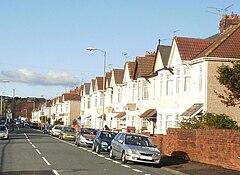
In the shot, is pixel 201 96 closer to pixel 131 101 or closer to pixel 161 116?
pixel 161 116

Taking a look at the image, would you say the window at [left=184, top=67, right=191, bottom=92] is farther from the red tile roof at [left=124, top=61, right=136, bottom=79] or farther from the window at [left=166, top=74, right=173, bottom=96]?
the red tile roof at [left=124, top=61, right=136, bottom=79]

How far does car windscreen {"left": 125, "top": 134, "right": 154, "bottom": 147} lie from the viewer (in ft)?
75.4

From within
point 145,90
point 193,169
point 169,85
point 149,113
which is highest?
point 145,90

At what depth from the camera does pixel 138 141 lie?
23.2 meters

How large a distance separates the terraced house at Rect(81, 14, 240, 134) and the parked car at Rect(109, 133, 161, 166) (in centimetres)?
757

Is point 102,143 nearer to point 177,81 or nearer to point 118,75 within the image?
point 177,81

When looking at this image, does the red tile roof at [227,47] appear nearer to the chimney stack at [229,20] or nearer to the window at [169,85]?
the chimney stack at [229,20]

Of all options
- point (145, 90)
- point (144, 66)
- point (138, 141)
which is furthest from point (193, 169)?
point (144, 66)

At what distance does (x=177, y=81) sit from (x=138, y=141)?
11.9 m

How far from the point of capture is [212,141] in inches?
855

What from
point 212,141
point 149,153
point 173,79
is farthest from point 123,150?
point 173,79

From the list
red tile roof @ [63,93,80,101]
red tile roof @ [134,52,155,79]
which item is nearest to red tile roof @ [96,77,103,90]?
red tile roof @ [134,52,155,79]

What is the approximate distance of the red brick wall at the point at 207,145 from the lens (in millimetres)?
19531

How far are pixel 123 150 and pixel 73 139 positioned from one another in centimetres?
2709
